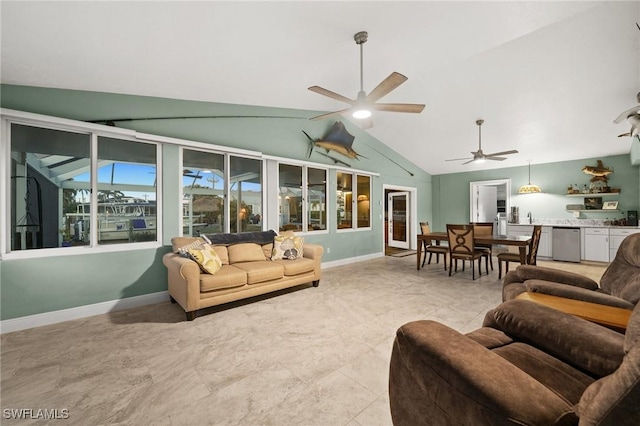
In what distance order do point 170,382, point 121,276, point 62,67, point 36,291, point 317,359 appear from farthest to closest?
point 121,276
point 36,291
point 62,67
point 317,359
point 170,382

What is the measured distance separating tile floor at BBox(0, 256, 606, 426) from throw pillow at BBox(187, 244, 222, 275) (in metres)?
0.53

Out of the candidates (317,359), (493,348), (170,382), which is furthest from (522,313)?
(170,382)

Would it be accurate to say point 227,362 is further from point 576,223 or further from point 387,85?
point 576,223

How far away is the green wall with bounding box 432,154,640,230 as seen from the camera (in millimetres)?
5762

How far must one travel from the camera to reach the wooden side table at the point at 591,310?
1.41 m

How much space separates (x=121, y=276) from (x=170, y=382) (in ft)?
6.72

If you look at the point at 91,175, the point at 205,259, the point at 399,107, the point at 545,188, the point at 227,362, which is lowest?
the point at 227,362

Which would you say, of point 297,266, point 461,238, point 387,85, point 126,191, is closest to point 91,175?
point 126,191

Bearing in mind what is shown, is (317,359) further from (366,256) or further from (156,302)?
(366,256)

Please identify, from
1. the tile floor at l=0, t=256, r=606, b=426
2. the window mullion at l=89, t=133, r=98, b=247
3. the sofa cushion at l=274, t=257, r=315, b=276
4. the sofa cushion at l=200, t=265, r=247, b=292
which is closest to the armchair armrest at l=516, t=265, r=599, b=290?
the tile floor at l=0, t=256, r=606, b=426

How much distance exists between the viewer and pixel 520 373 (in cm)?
90

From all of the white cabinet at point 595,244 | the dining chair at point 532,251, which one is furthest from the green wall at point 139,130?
the white cabinet at point 595,244

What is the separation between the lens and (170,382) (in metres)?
1.85

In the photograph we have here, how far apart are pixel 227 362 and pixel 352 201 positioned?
15.1 feet
